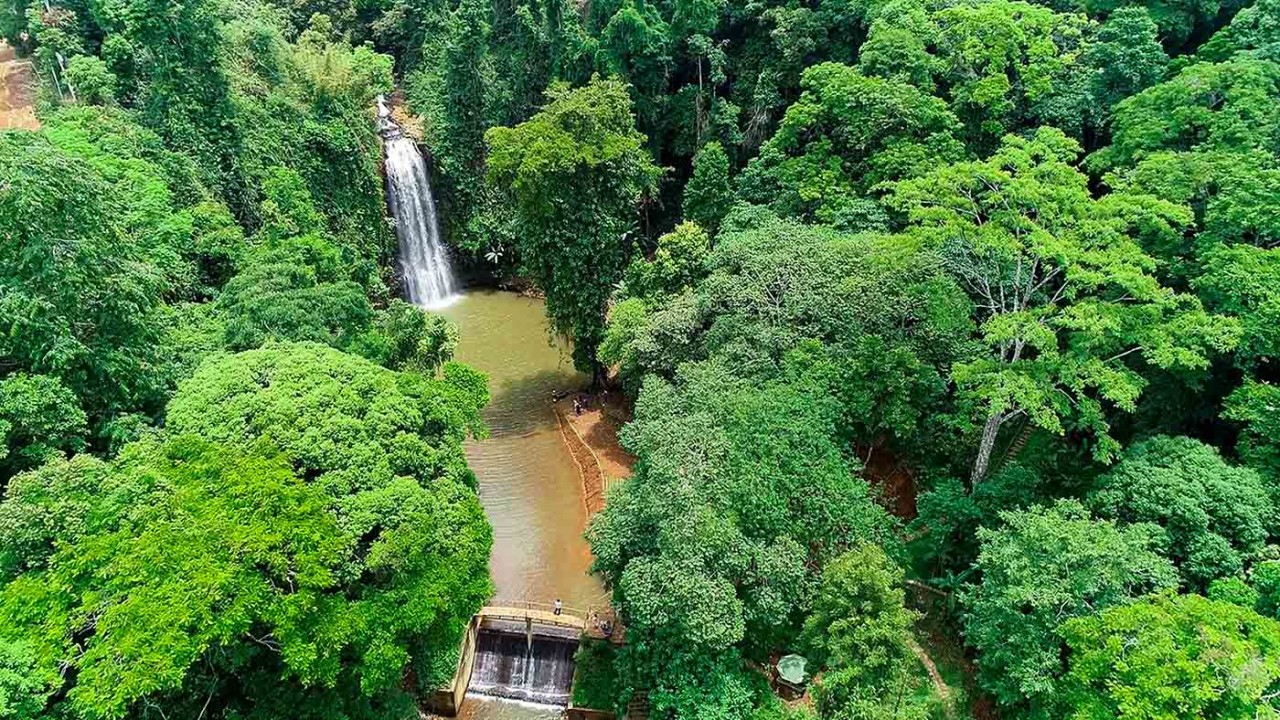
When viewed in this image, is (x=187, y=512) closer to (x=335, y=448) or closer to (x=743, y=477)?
(x=335, y=448)

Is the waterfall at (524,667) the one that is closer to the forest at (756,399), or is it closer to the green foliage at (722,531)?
the forest at (756,399)

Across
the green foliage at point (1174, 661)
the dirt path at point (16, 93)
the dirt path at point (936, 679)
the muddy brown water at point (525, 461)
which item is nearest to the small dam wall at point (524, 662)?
the muddy brown water at point (525, 461)

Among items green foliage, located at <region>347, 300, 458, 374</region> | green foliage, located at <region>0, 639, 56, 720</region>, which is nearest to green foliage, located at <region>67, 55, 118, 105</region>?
green foliage, located at <region>347, 300, 458, 374</region>

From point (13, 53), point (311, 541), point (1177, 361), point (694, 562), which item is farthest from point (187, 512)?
point (13, 53)

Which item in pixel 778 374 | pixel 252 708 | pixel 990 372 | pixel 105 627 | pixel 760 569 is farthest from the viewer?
pixel 778 374

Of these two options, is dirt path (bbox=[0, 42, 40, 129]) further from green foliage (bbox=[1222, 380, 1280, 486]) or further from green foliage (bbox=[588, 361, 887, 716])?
green foliage (bbox=[1222, 380, 1280, 486])
